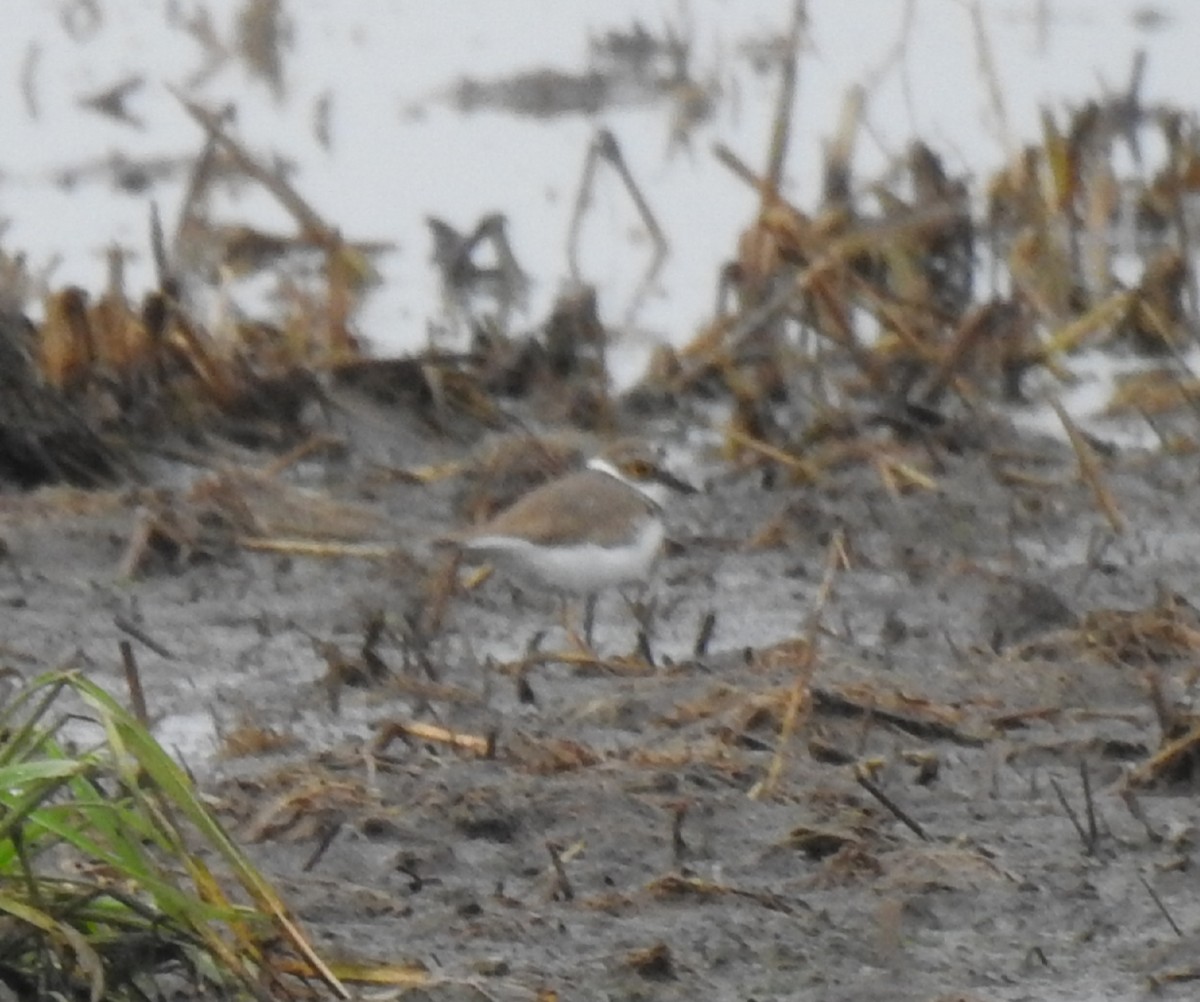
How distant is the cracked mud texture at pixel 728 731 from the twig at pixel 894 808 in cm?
2

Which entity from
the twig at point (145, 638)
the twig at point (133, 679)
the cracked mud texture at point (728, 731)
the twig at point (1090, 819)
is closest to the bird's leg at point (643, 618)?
the cracked mud texture at point (728, 731)

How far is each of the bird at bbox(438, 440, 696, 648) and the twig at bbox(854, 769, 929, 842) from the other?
1.90 metres

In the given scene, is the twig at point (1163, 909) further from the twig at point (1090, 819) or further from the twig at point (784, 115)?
the twig at point (784, 115)

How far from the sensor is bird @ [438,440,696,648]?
6973 mm

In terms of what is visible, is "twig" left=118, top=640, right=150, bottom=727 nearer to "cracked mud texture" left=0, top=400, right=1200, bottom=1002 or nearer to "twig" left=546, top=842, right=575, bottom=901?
"cracked mud texture" left=0, top=400, right=1200, bottom=1002

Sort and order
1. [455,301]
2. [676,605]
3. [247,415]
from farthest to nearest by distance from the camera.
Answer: [455,301]
[247,415]
[676,605]

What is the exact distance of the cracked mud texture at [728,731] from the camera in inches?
179

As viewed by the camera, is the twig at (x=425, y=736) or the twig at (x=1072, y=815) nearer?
the twig at (x=1072, y=815)

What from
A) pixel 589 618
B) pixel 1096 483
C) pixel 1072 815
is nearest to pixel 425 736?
pixel 1072 815

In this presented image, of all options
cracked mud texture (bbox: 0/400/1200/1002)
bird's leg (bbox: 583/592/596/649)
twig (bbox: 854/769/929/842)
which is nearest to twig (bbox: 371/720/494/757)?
cracked mud texture (bbox: 0/400/1200/1002)

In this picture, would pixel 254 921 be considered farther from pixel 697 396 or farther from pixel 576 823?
pixel 697 396

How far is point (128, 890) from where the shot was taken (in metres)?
4.33

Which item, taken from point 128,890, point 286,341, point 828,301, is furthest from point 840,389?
point 128,890

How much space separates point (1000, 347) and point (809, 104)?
579cm
